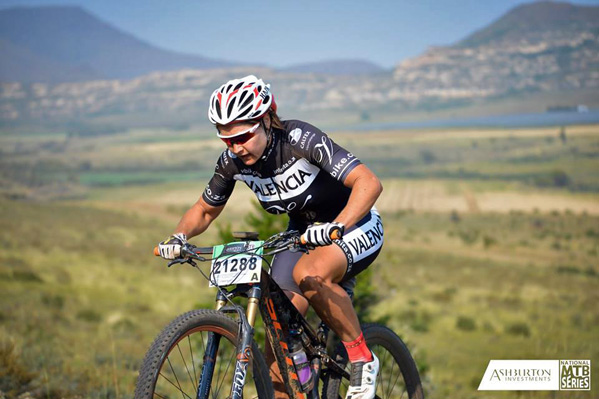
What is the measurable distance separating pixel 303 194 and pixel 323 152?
0.42 metres

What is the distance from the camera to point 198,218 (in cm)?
509

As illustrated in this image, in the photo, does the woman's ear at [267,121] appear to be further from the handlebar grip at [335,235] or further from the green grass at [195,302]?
the green grass at [195,302]

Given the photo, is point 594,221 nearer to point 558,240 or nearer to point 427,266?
point 558,240

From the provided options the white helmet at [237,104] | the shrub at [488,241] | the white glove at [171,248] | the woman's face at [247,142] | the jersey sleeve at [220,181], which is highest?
the shrub at [488,241]

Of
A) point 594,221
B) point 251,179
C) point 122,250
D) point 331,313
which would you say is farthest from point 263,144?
point 594,221

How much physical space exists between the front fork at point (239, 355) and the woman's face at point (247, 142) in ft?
3.21

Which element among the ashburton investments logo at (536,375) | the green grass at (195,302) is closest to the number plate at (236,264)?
the green grass at (195,302)

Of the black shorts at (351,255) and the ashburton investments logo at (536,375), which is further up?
the black shorts at (351,255)

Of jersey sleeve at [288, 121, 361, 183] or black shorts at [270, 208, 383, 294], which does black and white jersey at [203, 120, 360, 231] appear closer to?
jersey sleeve at [288, 121, 361, 183]

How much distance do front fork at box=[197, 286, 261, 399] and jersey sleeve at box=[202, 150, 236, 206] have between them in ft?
3.53

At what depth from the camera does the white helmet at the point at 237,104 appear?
4.49 m

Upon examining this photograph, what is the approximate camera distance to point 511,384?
8086mm

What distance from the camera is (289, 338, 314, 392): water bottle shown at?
462 centimetres

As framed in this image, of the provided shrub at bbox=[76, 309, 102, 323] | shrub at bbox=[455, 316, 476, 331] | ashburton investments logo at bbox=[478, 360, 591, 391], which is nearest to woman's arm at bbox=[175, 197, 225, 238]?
ashburton investments logo at bbox=[478, 360, 591, 391]
